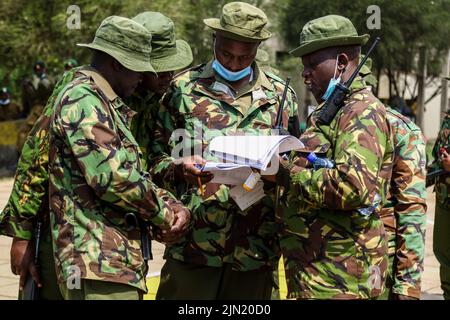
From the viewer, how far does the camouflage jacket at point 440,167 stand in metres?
6.36

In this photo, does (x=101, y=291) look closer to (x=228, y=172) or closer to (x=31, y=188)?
(x=31, y=188)

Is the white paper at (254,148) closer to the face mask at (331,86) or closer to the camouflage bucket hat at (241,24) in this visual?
the face mask at (331,86)

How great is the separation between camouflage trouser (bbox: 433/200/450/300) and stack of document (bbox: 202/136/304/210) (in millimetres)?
2745

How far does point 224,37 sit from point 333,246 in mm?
1347

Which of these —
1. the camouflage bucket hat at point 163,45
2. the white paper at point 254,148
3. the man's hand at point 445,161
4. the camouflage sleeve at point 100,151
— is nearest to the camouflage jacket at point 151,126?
the camouflage bucket hat at point 163,45

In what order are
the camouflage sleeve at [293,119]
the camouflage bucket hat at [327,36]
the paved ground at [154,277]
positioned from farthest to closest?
the paved ground at [154,277] < the camouflage sleeve at [293,119] < the camouflage bucket hat at [327,36]

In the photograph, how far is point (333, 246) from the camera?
12.3 ft

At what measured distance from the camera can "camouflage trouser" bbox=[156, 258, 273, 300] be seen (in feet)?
14.9

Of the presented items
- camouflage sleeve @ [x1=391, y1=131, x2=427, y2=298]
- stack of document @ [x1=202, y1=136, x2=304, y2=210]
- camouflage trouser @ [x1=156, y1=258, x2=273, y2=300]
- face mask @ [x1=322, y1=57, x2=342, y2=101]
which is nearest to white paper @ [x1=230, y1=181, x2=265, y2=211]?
stack of document @ [x1=202, y1=136, x2=304, y2=210]

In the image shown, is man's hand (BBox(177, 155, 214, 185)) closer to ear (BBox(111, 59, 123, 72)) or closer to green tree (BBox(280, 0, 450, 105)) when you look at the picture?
ear (BBox(111, 59, 123, 72))

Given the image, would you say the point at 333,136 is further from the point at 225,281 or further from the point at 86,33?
the point at 86,33

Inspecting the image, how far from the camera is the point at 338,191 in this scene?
362 centimetres

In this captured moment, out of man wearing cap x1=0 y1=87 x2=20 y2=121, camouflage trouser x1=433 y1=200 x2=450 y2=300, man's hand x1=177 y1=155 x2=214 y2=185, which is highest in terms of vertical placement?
man's hand x1=177 y1=155 x2=214 y2=185

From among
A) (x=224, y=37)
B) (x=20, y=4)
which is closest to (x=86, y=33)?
(x=20, y=4)
